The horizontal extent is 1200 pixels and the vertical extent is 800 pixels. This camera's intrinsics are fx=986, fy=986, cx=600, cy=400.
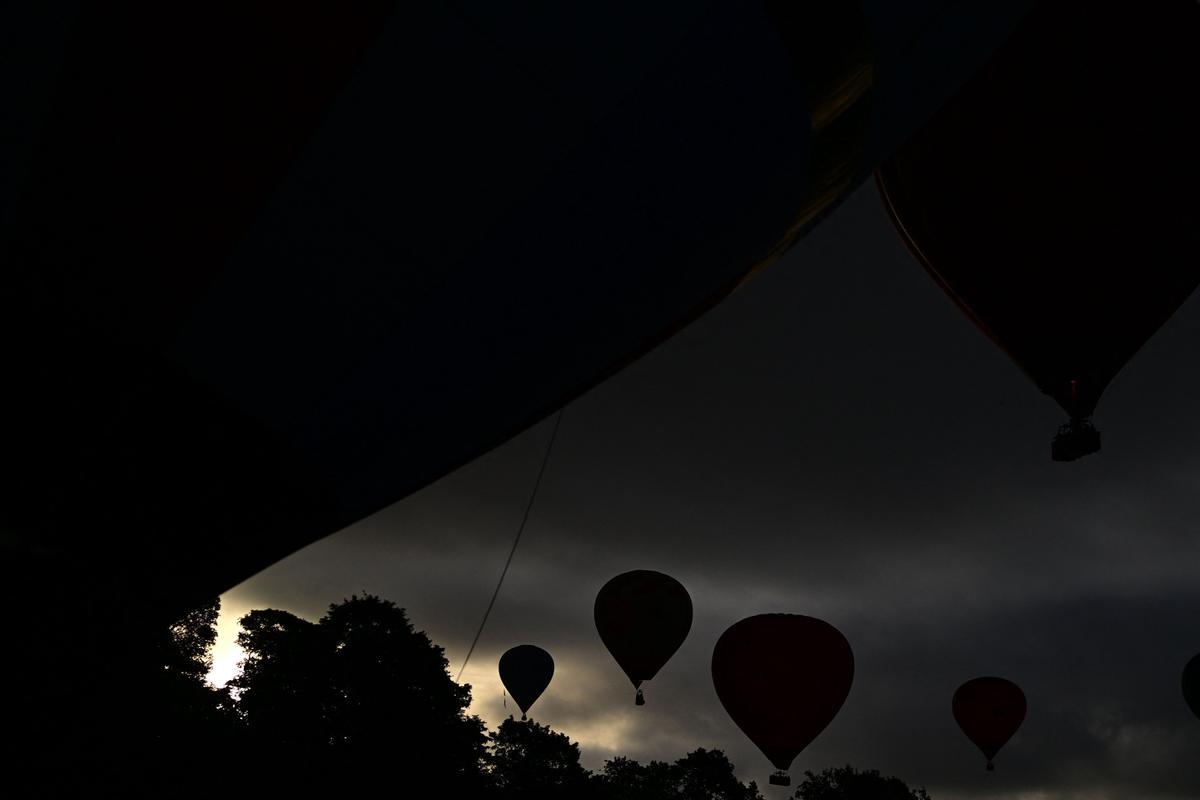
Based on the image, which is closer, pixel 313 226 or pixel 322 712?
pixel 313 226

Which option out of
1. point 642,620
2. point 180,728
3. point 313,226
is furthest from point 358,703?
point 313,226

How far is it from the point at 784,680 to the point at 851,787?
53179mm

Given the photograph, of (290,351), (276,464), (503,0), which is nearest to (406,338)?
(290,351)

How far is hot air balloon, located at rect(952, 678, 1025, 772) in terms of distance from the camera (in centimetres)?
1944

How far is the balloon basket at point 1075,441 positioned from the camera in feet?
28.7

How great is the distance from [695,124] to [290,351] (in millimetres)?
2004

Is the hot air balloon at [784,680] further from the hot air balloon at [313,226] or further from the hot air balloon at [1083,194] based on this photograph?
the hot air balloon at [313,226]

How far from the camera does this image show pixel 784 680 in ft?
43.4

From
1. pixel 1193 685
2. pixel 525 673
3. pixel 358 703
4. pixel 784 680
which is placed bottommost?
pixel 1193 685

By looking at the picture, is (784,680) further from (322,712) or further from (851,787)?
(851,787)

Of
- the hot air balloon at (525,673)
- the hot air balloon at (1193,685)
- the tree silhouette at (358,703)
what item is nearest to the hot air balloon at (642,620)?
the hot air balloon at (525,673)

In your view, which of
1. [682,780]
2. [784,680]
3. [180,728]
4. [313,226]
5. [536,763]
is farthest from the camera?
[682,780]

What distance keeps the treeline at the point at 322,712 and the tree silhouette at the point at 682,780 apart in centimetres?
2909

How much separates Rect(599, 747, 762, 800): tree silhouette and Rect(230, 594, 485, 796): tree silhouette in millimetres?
29457
